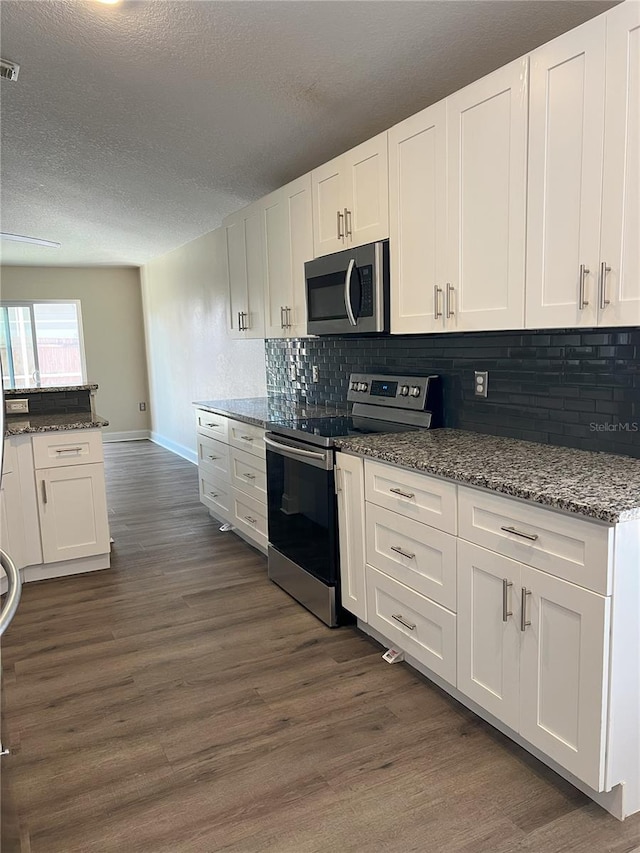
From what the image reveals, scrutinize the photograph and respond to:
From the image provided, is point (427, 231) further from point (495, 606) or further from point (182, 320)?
point (182, 320)

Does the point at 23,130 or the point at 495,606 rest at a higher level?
the point at 23,130

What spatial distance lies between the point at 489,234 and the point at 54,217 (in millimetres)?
4378

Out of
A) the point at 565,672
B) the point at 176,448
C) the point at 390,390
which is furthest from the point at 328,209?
the point at 176,448

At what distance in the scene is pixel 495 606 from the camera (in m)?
1.89

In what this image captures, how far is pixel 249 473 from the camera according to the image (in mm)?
3754

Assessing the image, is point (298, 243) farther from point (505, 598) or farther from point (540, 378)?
point (505, 598)

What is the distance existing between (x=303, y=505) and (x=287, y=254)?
60.0 inches

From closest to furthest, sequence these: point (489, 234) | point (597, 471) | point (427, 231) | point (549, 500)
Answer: point (549, 500), point (597, 471), point (489, 234), point (427, 231)

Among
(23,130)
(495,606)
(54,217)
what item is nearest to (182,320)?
(54,217)

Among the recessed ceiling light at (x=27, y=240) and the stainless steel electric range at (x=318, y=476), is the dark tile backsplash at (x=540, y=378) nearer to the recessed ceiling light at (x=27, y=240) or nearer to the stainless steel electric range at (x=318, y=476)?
the stainless steel electric range at (x=318, y=476)

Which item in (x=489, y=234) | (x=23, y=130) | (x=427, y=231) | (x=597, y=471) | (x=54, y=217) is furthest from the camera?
(x=54, y=217)

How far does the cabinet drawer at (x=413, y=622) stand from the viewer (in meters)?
2.14

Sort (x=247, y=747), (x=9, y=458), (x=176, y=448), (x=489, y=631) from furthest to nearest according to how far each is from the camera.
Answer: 1. (x=176, y=448)
2. (x=9, y=458)
3. (x=247, y=747)
4. (x=489, y=631)

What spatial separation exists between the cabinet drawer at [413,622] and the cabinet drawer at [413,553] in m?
0.04
